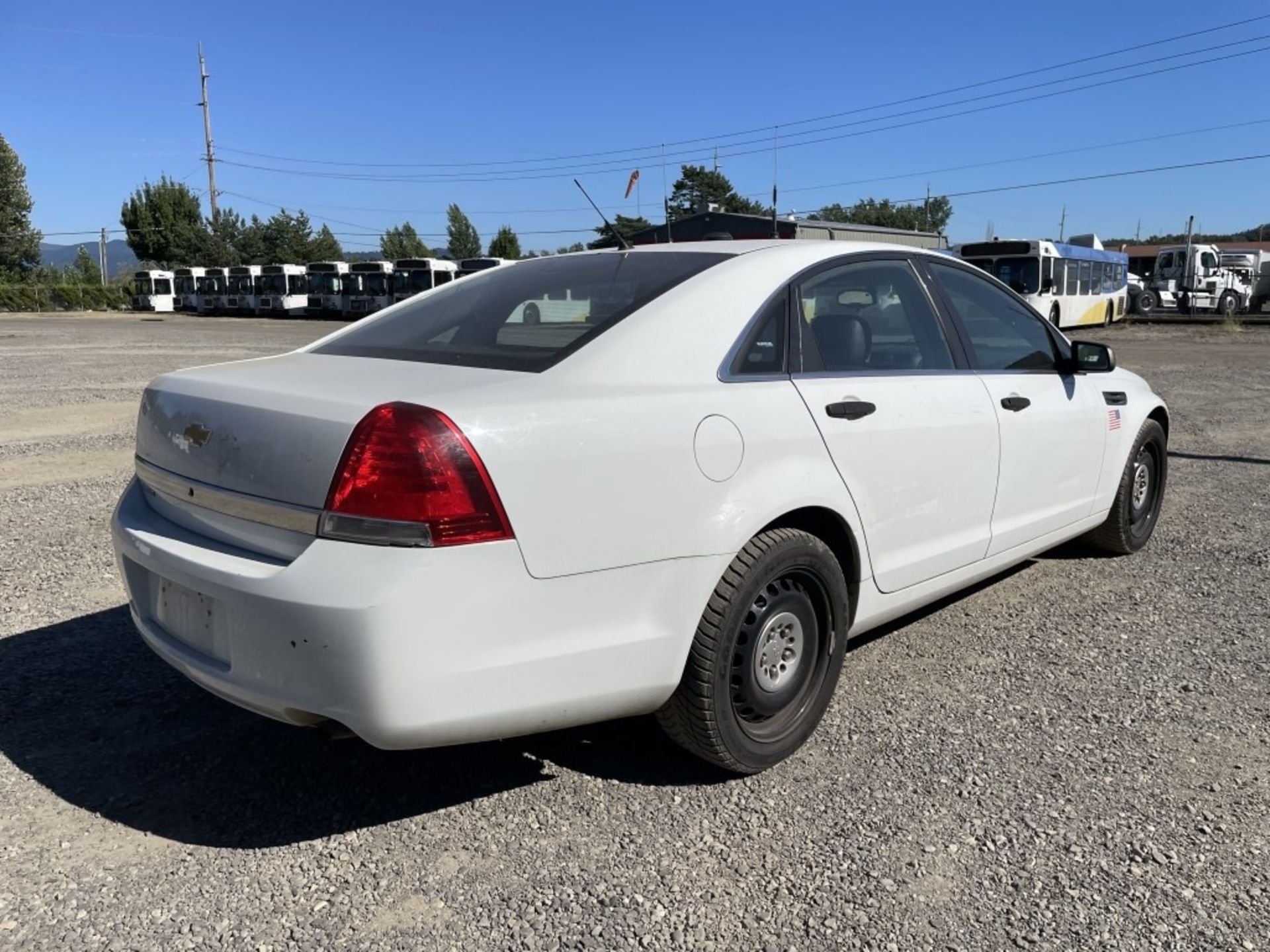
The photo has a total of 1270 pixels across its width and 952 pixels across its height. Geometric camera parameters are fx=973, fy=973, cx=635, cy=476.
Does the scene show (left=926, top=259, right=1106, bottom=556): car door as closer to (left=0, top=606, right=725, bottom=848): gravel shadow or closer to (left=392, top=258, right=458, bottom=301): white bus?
(left=0, top=606, right=725, bottom=848): gravel shadow

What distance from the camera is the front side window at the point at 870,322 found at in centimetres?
329

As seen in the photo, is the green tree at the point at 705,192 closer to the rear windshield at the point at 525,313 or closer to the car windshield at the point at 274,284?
the car windshield at the point at 274,284

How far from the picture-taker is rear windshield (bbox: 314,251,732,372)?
2873mm

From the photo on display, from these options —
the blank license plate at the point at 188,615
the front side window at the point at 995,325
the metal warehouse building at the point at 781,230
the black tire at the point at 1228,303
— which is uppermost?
the metal warehouse building at the point at 781,230

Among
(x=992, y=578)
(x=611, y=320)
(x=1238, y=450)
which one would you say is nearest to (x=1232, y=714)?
(x=992, y=578)

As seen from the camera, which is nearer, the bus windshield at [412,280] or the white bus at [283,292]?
the bus windshield at [412,280]

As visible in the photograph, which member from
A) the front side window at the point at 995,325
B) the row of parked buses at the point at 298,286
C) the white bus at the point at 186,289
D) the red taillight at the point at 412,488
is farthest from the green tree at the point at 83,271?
the red taillight at the point at 412,488

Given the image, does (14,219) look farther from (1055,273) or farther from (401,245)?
(1055,273)

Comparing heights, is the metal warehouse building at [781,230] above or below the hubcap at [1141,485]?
above

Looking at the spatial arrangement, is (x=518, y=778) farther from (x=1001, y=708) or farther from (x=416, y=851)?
(x=1001, y=708)

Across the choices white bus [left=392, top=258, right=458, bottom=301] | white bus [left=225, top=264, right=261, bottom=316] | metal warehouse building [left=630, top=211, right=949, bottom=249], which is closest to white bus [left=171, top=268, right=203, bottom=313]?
white bus [left=225, top=264, right=261, bottom=316]

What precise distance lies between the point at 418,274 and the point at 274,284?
1156 centimetres

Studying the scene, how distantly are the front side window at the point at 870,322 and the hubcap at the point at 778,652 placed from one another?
827 millimetres

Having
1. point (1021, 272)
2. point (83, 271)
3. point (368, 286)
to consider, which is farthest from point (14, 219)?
point (1021, 272)
